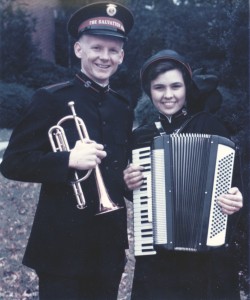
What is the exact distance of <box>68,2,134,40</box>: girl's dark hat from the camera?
3338 mm

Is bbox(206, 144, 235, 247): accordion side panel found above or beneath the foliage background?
beneath

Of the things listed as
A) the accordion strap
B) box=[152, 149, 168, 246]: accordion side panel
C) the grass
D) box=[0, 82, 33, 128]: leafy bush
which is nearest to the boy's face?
the accordion strap

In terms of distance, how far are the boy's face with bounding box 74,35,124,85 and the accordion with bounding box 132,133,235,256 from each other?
60 cm

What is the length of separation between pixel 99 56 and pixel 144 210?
113 centimetres

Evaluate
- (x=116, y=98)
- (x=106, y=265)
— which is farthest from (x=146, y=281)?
(x=116, y=98)

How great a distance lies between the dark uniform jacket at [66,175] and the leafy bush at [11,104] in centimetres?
1040

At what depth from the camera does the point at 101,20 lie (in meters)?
3.41

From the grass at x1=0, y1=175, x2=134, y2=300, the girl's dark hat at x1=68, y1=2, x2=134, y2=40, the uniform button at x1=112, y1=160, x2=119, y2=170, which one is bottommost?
the grass at x1=0, y1=175, x2=134, y2=300

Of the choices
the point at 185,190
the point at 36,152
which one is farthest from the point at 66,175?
the point at 185,190

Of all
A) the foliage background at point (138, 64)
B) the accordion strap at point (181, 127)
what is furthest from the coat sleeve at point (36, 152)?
the foliage background at point (138, 64)

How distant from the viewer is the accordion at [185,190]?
10.6 feet

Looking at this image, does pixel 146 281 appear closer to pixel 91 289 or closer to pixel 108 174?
pixel 91 289

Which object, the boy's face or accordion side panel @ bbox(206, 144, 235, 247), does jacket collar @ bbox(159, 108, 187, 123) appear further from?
the boy's face

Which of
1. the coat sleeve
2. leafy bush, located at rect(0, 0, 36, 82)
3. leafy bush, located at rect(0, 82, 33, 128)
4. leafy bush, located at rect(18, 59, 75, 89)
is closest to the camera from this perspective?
the coat sleeve
